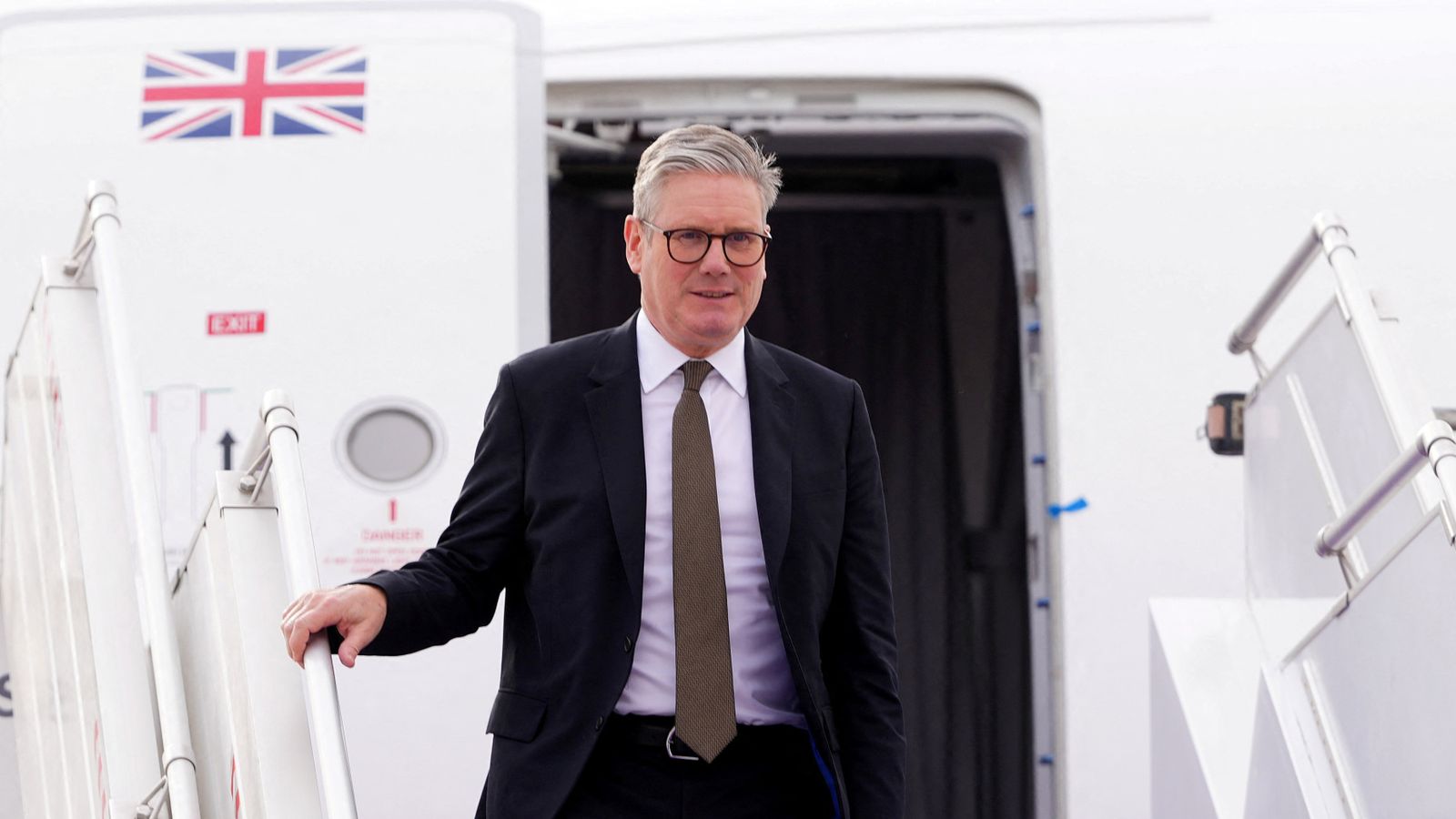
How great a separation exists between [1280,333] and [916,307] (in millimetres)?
2300

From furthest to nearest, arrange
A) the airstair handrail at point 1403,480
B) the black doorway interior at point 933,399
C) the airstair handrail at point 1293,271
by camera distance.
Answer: the black doorway interior at point 933,399 < the airstair handrail at point 1293,271 < the airstair handrail at point 1403,480

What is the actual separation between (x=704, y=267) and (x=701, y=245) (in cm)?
3

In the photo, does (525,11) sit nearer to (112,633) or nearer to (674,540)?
(112,633)

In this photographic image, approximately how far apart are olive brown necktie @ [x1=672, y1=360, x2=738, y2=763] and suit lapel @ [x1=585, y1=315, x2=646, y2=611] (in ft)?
0.16

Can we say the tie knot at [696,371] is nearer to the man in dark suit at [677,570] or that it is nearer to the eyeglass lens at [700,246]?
the man in dark suit at [677,570]

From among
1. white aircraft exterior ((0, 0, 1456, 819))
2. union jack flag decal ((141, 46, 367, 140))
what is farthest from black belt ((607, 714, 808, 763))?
union jack flag decal ((141, 46, 367, 140))

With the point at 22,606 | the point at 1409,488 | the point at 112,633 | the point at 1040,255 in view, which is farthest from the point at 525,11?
the point at 1409,488

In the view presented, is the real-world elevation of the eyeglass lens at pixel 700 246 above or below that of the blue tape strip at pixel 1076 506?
above

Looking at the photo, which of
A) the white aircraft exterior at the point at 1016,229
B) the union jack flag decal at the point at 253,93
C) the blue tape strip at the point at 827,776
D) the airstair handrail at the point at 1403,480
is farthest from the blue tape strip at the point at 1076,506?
the blue tape strip at the point at 827,776

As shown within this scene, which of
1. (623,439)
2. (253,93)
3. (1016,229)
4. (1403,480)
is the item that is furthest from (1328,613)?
(253,93)

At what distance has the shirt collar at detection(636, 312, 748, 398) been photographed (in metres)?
2.28

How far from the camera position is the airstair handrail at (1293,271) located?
3.26 metres

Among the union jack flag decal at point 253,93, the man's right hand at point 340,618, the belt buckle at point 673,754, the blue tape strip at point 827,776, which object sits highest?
the union jack flag decal at point 253,93

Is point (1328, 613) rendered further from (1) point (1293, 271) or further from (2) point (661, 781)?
(2) point (661, 781)
